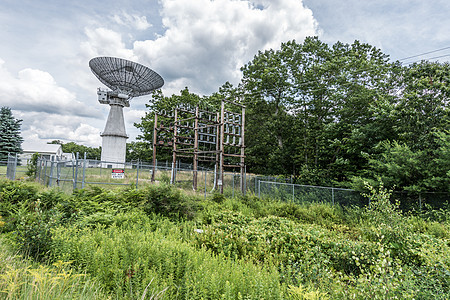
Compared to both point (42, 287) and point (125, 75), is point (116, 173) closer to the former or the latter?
point (42, 287)

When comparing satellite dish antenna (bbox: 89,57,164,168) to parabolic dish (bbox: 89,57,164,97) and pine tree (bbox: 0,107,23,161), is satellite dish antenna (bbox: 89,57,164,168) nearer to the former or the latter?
parabolic dish (bbox: 89,57,164,97)

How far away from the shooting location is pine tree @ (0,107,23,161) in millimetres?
40000

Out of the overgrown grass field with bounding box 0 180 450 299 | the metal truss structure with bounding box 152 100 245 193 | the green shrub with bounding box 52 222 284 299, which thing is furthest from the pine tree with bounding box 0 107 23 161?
the green shrub with bounding box 52 222 284 299

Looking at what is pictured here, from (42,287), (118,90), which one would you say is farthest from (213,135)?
(118,90)

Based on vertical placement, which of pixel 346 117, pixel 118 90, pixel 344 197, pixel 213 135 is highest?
pixel 118 90

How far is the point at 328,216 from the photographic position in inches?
365

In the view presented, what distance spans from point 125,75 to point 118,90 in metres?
3.79

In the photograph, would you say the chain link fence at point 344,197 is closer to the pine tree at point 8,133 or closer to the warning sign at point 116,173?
the warning sign at point 116,173

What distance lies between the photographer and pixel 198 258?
→ 129 inches

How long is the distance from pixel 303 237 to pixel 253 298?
119 inches

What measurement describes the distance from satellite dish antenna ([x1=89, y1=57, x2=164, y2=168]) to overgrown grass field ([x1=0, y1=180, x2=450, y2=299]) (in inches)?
954

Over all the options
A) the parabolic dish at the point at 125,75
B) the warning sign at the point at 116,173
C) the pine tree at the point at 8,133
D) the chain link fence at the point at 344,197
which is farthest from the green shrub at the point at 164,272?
the pine tree at the point at 8,133

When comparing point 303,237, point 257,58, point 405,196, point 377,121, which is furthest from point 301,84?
point 303,237

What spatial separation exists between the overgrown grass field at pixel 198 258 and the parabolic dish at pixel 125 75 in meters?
23.8
